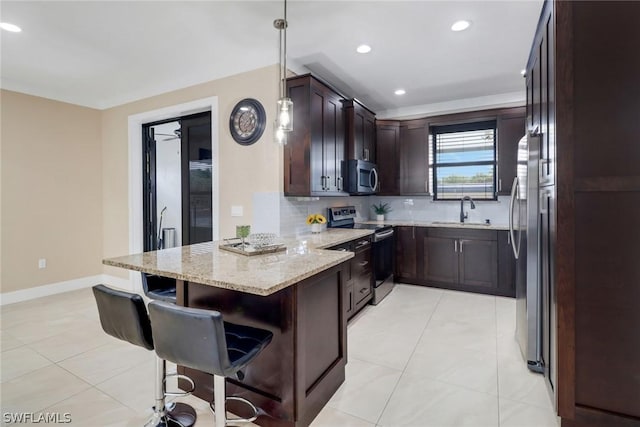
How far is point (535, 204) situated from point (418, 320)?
1725mm

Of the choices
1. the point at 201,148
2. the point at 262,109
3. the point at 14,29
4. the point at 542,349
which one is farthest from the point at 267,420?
the point at 14,29

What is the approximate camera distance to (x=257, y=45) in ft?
9.85

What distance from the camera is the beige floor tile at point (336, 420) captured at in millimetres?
1792

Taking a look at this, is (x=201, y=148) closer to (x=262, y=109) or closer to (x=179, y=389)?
(x=262, y=109)

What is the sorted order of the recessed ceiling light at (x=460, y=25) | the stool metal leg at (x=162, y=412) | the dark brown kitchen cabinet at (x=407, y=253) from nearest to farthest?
the stool metal leg at (x=162, y=412), the recessed ceiling light at (x=460, y=25), the dark brown kitchen cabinet at (x=407, y=253)

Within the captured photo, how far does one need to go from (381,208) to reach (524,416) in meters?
3.65

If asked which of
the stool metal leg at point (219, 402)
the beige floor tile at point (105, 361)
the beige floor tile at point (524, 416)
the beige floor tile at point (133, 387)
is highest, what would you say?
the stool metal leg at point (219, 402)

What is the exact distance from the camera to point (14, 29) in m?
2.73

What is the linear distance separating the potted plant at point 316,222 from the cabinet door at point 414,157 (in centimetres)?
197

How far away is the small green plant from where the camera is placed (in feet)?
17.2

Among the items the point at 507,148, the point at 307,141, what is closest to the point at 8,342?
the point at 307,141

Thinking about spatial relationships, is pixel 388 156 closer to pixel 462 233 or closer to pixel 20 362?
pixel 462 233

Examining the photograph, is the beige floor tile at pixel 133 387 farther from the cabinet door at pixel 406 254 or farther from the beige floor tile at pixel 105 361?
the cabinet door at pixel 406 254

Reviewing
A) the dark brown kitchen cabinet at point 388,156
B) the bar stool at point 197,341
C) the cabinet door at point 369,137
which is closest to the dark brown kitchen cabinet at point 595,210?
the bar stool at point 197,341
